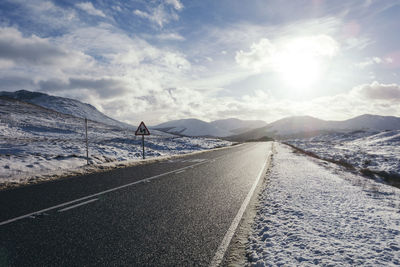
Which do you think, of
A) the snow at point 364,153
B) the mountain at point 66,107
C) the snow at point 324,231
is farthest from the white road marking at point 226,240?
the mountain at point 66,107

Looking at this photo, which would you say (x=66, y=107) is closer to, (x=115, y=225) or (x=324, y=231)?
(x=115, y=225)

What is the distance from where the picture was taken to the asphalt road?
281cm

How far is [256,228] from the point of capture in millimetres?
4008

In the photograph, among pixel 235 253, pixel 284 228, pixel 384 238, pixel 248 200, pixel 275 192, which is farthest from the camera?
pixel 275 192

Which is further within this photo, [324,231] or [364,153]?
[364,153]

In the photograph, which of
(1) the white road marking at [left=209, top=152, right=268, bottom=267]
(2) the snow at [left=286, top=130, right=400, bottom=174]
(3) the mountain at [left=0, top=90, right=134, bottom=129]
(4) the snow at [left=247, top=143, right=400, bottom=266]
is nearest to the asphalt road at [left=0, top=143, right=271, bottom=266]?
(1) the white road marking at [left=209, top=152, right=268, bottom=267]

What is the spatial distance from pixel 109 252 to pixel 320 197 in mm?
5621

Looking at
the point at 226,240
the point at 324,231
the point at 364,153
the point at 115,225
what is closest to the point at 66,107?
the point at 364,153

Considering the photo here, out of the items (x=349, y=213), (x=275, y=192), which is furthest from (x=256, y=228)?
(x=275, y=192)

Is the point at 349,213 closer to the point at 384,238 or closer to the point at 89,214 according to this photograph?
the point at 384,238

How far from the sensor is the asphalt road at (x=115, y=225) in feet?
9.21

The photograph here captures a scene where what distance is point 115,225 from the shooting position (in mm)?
3852

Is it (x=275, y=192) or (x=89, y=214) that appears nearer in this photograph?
(x=89, y=214)

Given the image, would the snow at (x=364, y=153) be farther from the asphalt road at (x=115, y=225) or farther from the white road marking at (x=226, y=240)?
the asphalt road at (x=115, y=225)
